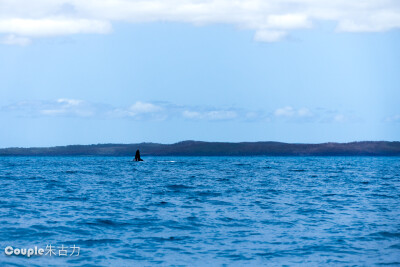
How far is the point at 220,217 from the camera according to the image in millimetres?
25875

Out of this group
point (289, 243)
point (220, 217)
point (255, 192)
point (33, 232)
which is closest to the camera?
point (289, 243)

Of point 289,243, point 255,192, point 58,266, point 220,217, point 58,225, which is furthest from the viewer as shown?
point 255,192

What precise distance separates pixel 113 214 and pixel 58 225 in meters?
4.15

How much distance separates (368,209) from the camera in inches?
1171

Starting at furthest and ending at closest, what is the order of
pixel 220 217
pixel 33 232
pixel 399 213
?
pixel 399 213 < pixel 220 217 < pixel 33 232

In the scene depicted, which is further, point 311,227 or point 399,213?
point 399,213

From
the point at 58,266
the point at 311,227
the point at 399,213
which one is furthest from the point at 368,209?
the point at 58,266

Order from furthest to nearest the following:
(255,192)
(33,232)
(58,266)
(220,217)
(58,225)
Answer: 1. (255,192)
2. (220,217)
3. (58,225)
4. (33,232)
5. (58,266)

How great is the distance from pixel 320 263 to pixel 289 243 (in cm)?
283

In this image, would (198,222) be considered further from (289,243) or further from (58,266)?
(58,266)

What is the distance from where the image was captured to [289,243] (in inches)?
769

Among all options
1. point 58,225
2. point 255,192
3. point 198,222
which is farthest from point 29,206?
point 255,192

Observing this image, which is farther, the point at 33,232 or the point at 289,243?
the point at 33,232

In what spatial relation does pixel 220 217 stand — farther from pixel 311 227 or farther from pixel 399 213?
pixel 399 213
